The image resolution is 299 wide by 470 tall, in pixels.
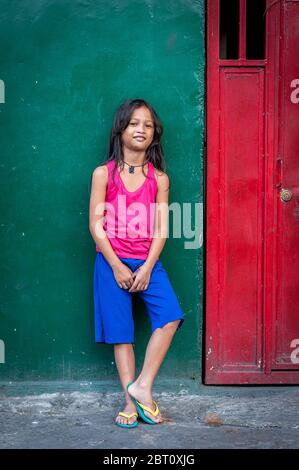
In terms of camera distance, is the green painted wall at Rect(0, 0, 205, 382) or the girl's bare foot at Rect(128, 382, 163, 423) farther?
the green painted wall at Rect(0, 0, 205, 382)

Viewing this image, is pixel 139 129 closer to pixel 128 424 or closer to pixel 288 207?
pixel 288 207

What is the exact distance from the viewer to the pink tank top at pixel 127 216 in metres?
3.65

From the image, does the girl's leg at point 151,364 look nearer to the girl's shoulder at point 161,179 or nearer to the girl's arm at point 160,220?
the girl's arm at point 160,220

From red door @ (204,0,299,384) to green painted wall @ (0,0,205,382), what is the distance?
0.12 m

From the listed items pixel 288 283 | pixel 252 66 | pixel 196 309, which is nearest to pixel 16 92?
pixel 252 66

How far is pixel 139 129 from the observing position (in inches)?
143

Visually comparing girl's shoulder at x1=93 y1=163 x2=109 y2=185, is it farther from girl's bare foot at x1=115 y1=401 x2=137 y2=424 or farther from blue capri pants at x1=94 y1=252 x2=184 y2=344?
girl's bare foot at x1=115 y1=401 x2=137 y2=424

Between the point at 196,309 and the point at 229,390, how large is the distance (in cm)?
55

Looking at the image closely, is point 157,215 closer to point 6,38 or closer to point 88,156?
point 88,156

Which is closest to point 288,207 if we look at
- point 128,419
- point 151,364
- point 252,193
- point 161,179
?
point 252,193

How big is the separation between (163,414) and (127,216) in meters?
1.16

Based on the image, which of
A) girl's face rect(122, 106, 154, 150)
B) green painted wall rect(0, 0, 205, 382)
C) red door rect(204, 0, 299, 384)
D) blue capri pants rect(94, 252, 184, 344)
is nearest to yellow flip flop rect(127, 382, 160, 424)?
blue capri pants rect(94, 252, 184, 344)

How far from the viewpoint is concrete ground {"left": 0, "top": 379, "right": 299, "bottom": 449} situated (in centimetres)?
336

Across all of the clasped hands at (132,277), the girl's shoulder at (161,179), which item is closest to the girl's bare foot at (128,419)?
the clasped hands at (132,277)
